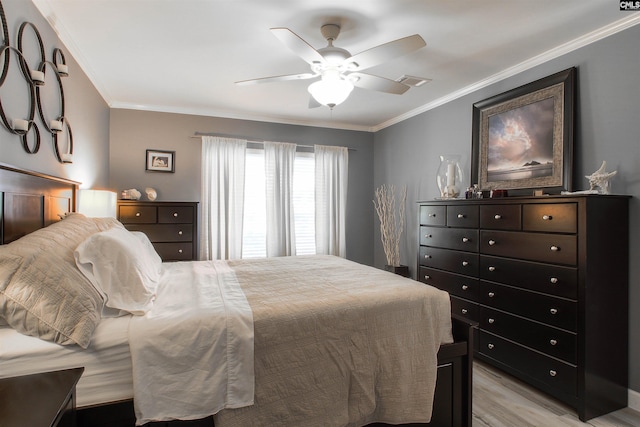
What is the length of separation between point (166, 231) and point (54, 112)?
1.63 meters

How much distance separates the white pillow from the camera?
4.69ft

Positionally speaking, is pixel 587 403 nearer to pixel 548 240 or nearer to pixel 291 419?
pixel 548 240

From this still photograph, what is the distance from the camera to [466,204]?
9.48 ft

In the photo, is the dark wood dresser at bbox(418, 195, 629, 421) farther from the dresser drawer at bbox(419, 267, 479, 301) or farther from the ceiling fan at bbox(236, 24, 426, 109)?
the ceiling fan at bbox(236, 24, 426, 109)

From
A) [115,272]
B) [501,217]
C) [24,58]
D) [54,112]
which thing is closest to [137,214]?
[54,112]

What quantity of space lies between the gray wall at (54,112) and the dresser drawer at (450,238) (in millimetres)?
3196

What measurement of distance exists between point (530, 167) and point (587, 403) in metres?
1.78

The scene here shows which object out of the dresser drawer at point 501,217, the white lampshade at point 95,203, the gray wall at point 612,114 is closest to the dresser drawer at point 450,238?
the dresser drawer at point 501,217

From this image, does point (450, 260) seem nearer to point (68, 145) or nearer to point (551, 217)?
point (551, 217)

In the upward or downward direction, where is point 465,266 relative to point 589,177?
downward

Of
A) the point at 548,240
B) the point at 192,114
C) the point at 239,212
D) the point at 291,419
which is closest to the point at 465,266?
the point at 548,240

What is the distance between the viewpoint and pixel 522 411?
2135mm

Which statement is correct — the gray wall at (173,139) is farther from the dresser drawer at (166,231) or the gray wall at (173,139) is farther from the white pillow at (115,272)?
the white pillow at (115,272)

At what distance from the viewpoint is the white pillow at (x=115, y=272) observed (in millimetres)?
1431
